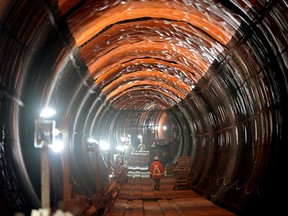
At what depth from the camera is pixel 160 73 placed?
2325cm

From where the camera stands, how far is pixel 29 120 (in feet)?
32.8

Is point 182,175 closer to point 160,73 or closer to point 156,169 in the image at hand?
point 156,169

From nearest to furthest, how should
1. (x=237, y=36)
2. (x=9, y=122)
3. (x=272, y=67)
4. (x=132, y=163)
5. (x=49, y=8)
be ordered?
(x=9, y=122) < (x=49, y=8) < (x=272, y=67) < (x=237, y=36) < (x=132, y=163)

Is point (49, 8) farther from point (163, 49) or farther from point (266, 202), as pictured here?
point (163, 49)

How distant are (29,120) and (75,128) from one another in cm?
758

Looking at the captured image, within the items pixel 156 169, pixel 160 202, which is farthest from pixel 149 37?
pixel 156 169

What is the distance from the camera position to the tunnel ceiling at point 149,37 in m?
11.8

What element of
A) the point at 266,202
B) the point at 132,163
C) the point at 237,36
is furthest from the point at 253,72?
the point at 132,163

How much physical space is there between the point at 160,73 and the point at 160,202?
20.8 feet

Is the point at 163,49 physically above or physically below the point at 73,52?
above

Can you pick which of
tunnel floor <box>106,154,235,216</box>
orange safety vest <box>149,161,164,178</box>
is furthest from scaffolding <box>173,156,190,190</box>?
orange safety vest <box>149,161,164,178</box>

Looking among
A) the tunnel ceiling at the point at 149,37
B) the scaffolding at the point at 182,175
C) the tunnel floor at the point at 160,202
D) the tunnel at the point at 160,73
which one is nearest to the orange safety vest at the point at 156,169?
the tunnel floor at the point at 160,202

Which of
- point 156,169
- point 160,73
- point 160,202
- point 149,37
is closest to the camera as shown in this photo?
point 149,37

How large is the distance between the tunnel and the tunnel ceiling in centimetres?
5
